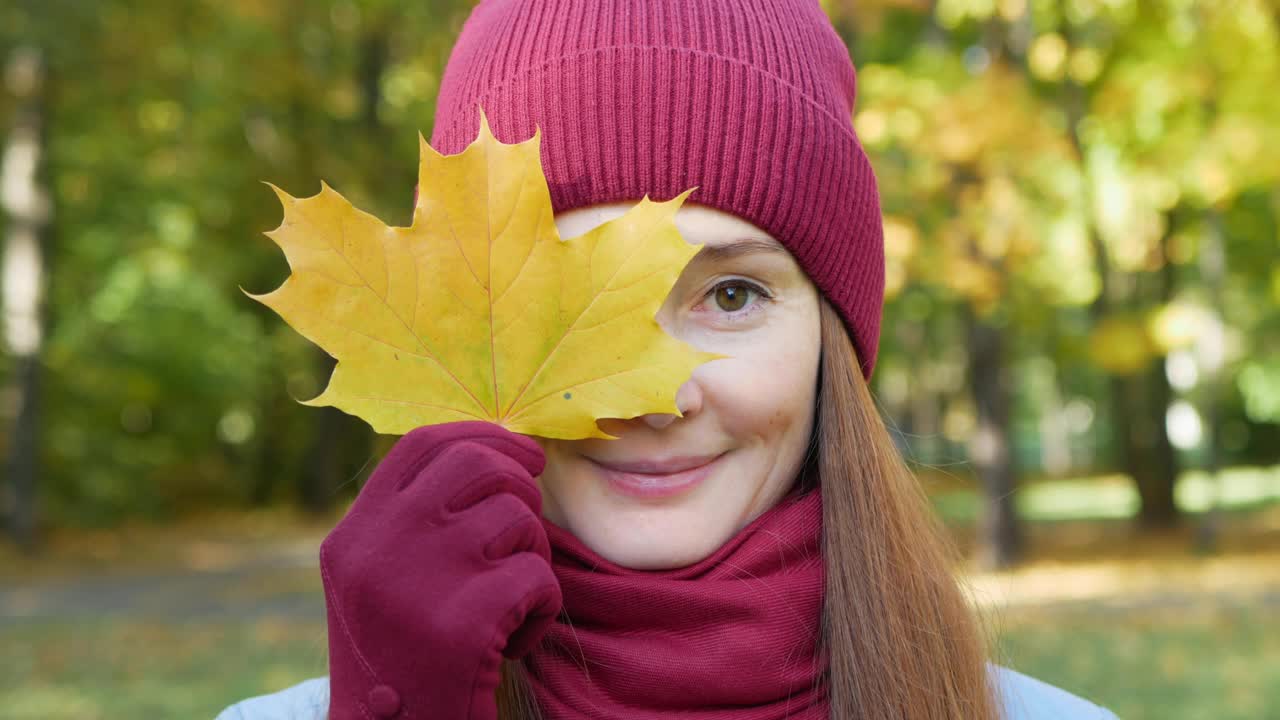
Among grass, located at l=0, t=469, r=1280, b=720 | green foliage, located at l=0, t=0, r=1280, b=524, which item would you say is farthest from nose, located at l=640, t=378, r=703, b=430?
green foliage, located at l=0, t=0, r=1280, b=524

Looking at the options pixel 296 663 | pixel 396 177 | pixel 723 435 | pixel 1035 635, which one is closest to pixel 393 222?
pixel 396 177

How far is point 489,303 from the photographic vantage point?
64.7 inches

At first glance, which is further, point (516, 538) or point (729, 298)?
point (729, 298)

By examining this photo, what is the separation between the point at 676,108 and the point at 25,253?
1490 cm

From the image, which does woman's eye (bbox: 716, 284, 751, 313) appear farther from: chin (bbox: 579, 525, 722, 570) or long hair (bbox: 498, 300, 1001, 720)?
chin (bbox: 579, 525, 722, 570)

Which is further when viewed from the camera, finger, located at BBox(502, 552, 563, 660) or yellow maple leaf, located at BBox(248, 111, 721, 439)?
yellow maple leaf, located at BBox(248, 111, 721, 439)

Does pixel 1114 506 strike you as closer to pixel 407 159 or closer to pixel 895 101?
pixel 407 159

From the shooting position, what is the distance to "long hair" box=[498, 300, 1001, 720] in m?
1.89

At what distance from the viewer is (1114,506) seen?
2306 cm

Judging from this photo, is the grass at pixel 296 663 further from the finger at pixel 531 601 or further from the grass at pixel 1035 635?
the finger at pixel 531 601

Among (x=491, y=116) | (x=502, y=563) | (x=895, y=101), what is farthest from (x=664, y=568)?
(x=895, y=101)

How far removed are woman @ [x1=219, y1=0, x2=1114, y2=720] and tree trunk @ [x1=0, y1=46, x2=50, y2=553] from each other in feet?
47.1

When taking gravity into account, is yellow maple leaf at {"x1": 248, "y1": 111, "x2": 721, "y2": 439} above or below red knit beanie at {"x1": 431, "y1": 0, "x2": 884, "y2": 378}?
below

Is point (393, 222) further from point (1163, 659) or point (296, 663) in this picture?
point (1163, 659)
